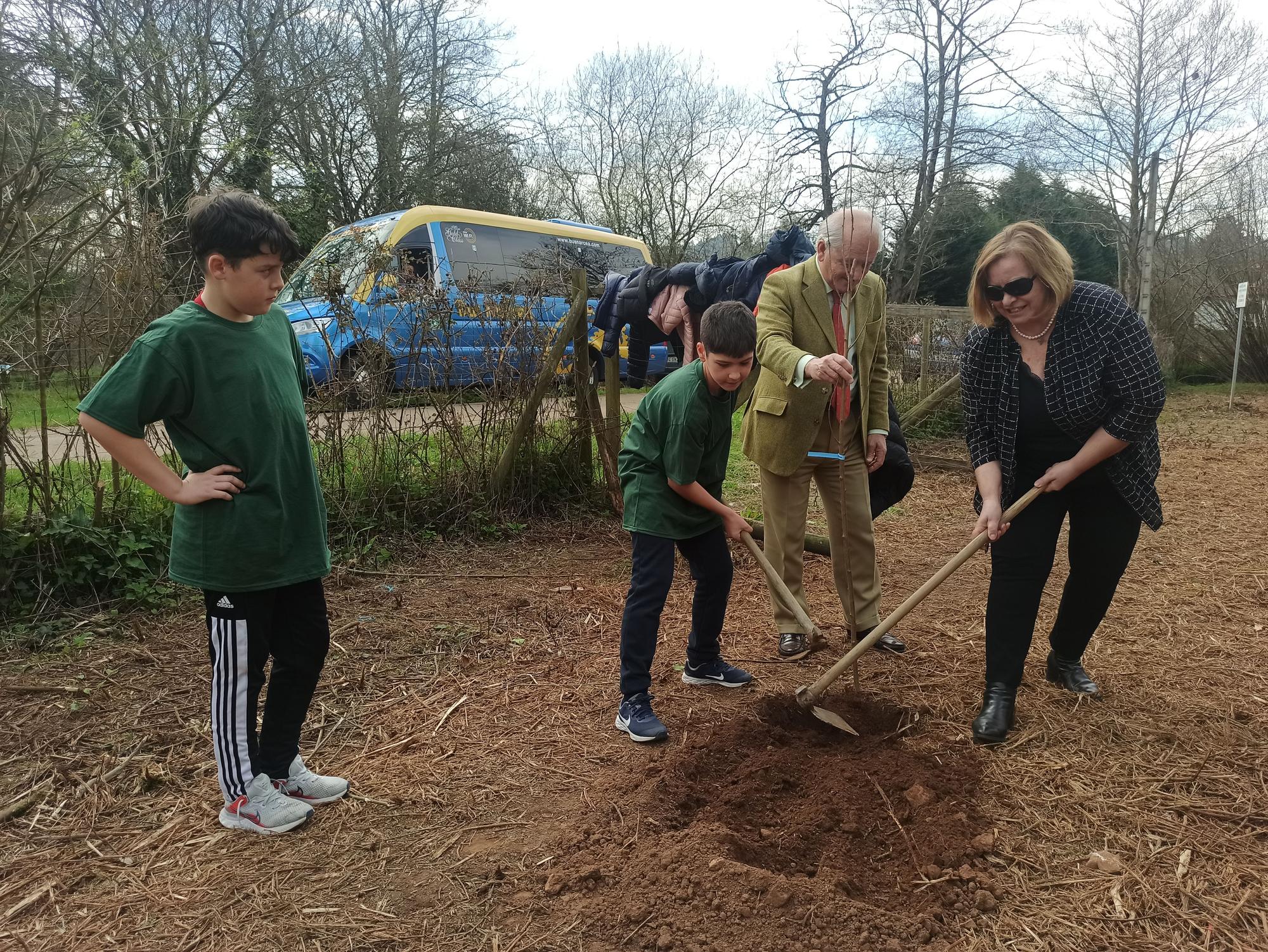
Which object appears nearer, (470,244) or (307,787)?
(307,787)

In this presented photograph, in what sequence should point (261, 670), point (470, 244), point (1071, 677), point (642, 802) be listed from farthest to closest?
point (470, 244) → point (1071, 677) → point (642, 802) → point (261, 670)

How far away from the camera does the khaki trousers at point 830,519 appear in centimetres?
364

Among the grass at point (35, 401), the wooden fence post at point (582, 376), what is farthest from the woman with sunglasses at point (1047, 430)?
the grass at point (35, 401)

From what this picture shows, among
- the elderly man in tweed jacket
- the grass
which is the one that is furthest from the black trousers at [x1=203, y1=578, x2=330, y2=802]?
the grass

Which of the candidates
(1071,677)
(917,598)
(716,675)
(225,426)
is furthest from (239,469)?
(1071,677)

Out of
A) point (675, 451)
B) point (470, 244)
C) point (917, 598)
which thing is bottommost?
point (917, 598)

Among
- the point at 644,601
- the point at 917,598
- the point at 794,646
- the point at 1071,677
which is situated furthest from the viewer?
the point at 794,646

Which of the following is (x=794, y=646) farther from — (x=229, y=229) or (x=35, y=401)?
(x=35, y=401)

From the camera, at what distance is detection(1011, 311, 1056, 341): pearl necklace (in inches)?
109

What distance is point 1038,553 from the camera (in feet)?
9.29

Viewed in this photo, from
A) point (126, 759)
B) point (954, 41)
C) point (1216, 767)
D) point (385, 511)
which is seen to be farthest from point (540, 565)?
point (954, 41)

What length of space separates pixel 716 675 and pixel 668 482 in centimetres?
94

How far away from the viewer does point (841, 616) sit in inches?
165

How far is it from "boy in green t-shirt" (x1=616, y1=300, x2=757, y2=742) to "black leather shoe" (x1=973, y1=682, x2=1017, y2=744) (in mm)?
1047
